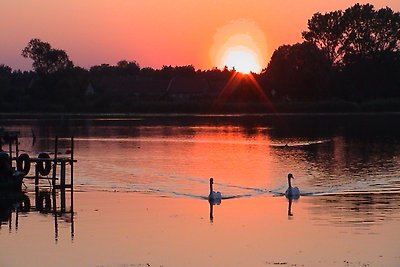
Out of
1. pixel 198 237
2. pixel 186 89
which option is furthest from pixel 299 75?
pixel 198 237

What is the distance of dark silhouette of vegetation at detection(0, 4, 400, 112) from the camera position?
122 meters

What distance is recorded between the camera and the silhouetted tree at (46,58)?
468 feet

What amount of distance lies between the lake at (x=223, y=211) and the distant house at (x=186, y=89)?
79.4 meters

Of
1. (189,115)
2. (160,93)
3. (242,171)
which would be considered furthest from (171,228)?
(160,93)

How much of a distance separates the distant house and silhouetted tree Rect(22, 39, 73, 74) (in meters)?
17.0

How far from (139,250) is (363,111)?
10088 centimetres

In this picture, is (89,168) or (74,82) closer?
(89,168)

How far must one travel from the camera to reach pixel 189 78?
151 meters

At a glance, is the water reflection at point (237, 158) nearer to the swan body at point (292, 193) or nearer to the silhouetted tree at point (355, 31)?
the swan body at point (292, 193)

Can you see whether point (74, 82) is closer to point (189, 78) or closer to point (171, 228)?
point (189, 78)

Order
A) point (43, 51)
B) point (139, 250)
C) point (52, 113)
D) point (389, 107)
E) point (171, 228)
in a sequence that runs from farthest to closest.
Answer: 1. point (43, 51)
2. point (52, 113)
3. point (389, 107)
4. point (171, 228)
5. point (139, 250)

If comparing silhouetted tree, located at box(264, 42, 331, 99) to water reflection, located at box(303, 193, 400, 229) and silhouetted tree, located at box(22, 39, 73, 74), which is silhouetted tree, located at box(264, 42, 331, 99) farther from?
water reflection, located at box(303, 193, 400, 229)

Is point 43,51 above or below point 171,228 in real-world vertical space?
above

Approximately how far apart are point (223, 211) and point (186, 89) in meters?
115
